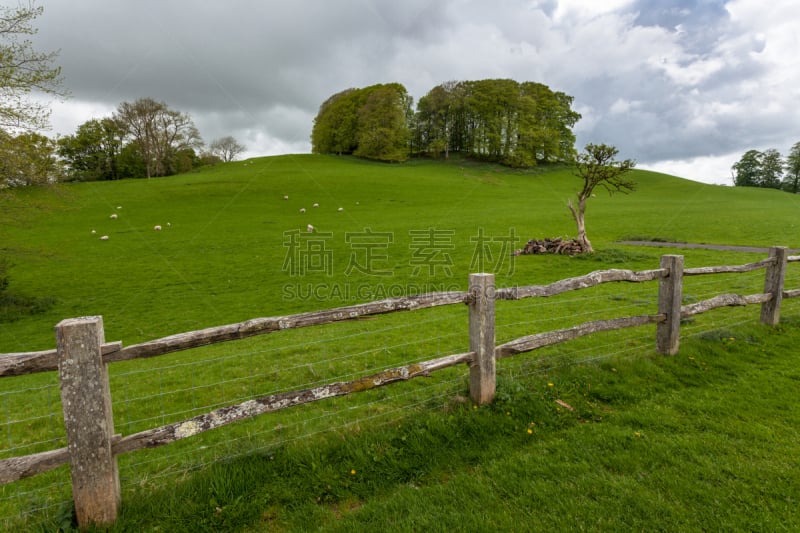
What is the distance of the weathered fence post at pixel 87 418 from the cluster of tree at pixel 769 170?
11811cm

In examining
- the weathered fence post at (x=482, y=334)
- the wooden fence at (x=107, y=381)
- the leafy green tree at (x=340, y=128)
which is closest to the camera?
the wooden fence at (x=107, y=381)

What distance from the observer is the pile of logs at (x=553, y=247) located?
797 inches

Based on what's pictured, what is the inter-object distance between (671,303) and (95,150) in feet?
285

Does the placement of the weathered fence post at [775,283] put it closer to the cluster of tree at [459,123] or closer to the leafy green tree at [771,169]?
the cluster of tree at [459,123]

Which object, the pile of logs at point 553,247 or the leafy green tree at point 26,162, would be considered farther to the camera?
the pile of logs at point 553,247

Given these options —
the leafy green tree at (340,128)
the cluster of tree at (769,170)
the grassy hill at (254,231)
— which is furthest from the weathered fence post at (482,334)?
the cluster of tree at (769,170)

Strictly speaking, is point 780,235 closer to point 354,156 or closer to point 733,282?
point 733,282

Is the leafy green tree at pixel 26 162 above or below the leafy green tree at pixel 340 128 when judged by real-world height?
below

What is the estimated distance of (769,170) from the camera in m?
88.9

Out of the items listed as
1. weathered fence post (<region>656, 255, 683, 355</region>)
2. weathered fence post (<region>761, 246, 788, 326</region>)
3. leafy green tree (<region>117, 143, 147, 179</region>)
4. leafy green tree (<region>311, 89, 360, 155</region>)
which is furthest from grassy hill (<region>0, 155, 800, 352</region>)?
leafy green tree (<region>311, 89, 360, 155</region>)

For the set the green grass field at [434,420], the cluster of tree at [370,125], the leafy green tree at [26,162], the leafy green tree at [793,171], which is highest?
the cluster of tree at [370,125]

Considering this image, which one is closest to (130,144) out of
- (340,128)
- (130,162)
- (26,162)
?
(130,162)

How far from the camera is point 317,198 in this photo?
4366cm

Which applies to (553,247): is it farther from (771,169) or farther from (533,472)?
(771,169)
